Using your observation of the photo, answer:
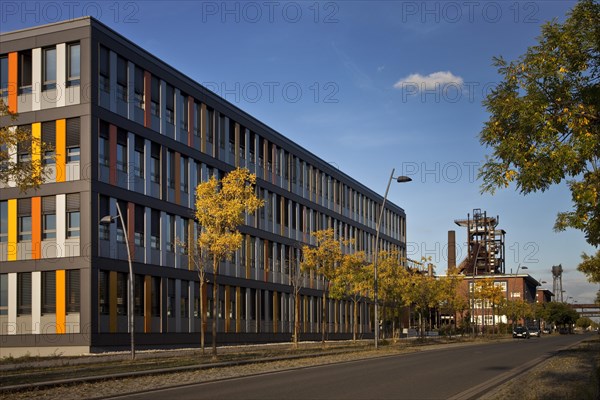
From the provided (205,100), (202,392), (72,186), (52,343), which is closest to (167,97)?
(205,100)

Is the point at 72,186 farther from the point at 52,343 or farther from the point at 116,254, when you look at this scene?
the point at 52,343

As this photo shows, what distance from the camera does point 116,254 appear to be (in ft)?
136

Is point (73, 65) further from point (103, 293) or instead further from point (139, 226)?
point (103, 293)

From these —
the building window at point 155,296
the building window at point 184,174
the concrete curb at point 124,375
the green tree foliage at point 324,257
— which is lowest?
the concrete curb at point 124,375

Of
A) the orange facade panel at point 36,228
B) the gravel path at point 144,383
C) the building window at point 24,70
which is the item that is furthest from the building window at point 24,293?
the gravel path at point 144,383

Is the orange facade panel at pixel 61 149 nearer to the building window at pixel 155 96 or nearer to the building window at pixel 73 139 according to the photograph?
the building window at pixel 73 139

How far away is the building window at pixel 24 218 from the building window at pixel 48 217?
100cm

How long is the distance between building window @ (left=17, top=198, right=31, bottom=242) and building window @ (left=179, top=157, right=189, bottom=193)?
10.8 metres

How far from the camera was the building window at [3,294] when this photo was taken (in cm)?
4056

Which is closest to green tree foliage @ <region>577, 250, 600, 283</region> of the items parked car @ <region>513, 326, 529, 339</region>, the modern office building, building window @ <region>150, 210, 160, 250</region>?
the modern office building

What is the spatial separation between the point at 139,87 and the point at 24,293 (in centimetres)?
1399

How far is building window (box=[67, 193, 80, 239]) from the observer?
131ft

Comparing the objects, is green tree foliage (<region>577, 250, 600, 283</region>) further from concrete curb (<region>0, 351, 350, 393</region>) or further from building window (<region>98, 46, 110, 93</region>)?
building window (<region>98, 46, 110, 93</region>)

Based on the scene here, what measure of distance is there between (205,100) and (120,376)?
33.4 metres
